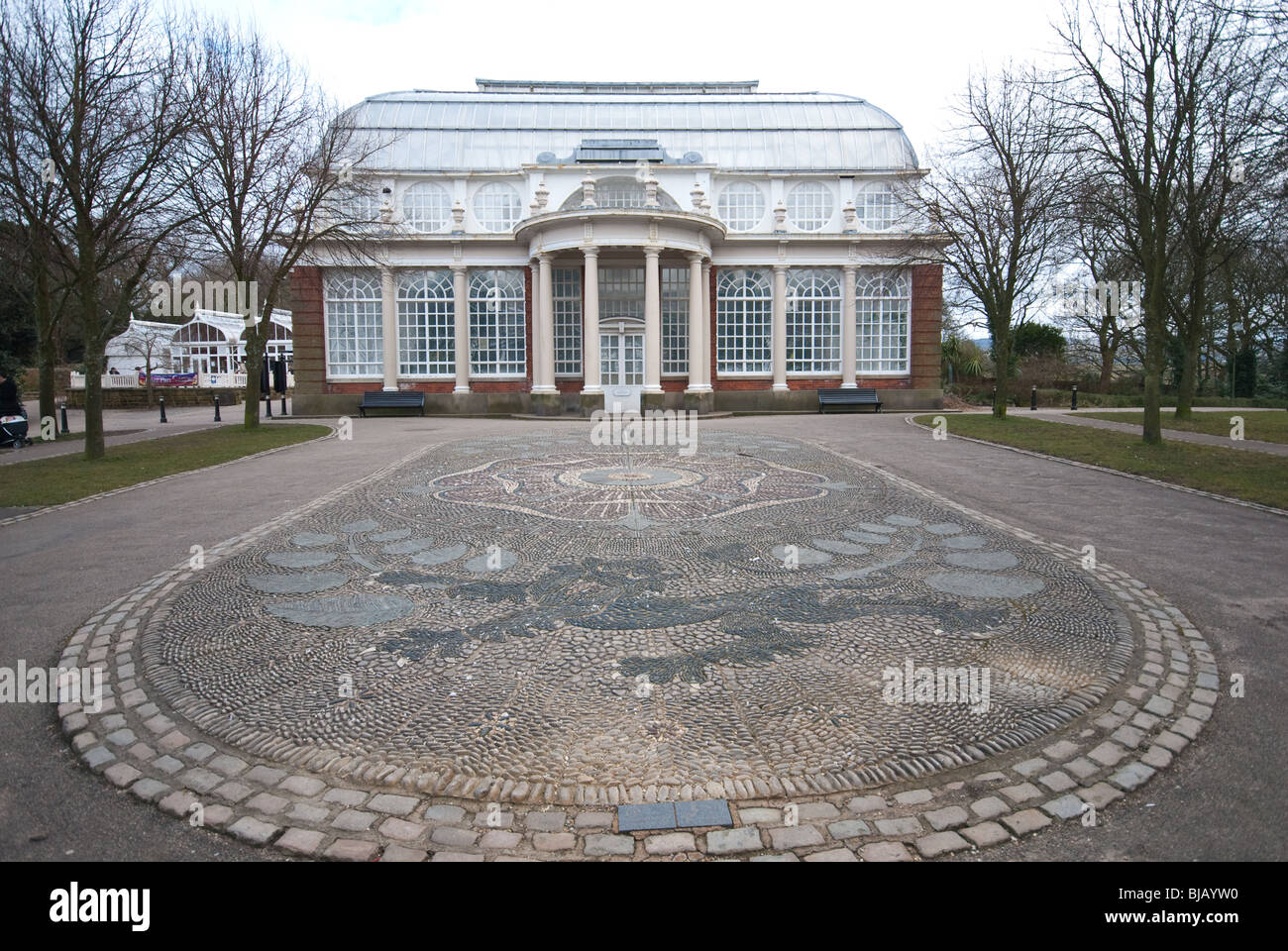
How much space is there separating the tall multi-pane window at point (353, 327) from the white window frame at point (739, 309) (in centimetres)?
1416

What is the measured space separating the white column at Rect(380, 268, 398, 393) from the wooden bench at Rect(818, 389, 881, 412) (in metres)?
17.6

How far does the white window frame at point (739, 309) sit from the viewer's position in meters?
32.3

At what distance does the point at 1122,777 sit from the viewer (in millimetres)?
3506

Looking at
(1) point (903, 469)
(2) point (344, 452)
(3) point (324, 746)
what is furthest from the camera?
(2) point (344, 452)

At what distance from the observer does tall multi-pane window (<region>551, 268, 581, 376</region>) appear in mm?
31562

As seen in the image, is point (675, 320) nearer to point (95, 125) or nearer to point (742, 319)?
point (742, 319)

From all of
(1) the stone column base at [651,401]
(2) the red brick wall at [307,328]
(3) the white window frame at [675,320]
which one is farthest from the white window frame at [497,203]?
(1) the stone column base at [651,401]

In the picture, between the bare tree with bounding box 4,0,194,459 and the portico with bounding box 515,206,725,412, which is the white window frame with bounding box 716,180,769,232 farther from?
the bare tree with bounding box 4,0,194,459

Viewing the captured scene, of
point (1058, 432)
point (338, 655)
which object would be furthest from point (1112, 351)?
point (338, 655)

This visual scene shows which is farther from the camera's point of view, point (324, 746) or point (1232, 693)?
point (1232, 693)

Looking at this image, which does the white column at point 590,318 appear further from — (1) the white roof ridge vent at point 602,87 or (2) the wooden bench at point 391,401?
(1) the white roof ridge vent at point 602,87

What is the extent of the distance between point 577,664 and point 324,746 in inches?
58.9

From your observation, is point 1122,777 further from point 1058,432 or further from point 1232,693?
point 1058,432

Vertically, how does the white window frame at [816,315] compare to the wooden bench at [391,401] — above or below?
above
